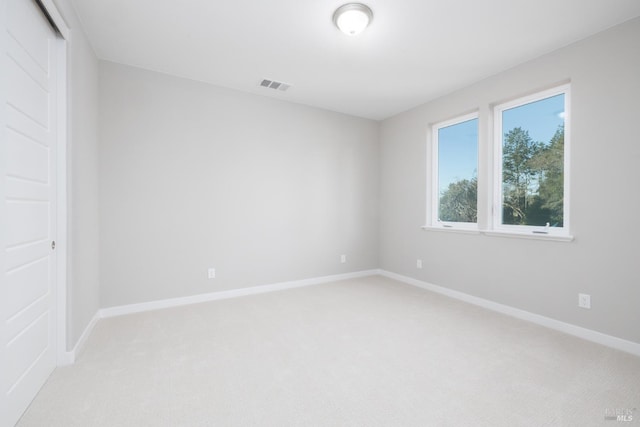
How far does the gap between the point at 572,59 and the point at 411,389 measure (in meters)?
3.11

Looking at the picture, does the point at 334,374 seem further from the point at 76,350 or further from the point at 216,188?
the point at 216,188

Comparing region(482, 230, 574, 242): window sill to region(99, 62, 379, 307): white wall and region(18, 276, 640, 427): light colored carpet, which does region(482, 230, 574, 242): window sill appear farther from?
region(99, 62, 379, 307): white wall

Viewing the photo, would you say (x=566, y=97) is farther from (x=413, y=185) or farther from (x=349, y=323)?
(x=349, y=323)

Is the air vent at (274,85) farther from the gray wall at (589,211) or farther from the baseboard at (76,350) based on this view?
the baseboard at (76,350)

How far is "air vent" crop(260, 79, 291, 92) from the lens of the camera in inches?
134

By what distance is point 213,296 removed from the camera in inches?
137

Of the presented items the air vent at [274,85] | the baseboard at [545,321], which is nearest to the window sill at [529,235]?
the baseboard at [545,321]

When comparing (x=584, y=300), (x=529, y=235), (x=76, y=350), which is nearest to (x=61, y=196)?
(x=76, y=350)

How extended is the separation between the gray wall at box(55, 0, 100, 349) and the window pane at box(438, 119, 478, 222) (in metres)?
3.99

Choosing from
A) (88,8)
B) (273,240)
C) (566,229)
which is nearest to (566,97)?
(566,229)

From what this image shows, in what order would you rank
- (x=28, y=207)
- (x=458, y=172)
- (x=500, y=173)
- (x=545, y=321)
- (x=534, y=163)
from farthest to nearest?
(x=458, y=172), (x=500, y=173), (x=534, y=163), (x=545, y=321), (x=28, y=207)

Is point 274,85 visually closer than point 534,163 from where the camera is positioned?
No

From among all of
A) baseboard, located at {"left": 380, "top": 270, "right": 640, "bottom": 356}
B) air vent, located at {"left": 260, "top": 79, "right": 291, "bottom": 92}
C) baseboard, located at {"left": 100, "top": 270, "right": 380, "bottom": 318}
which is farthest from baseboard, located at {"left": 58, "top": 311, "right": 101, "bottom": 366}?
baseboard, located at {"left": 380, "top": 270, "right": 640, "bottom": 356}

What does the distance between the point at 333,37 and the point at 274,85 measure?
3.93 feet
